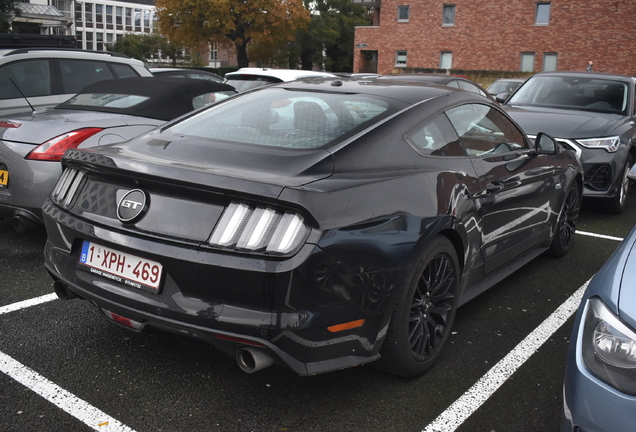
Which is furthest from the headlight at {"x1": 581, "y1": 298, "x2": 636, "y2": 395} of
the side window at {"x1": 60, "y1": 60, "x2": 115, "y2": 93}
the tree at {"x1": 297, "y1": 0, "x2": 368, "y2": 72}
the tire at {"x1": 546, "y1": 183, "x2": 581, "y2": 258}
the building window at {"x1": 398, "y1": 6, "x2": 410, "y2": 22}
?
the tree at {"x1": 297, "y1": 0, "x2": 368, "y2": 72}

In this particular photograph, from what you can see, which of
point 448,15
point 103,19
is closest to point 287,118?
point 448,15

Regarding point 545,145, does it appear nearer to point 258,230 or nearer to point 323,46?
point 258,230

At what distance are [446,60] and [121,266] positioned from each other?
147ft

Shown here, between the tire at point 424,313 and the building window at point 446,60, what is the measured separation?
143 ft

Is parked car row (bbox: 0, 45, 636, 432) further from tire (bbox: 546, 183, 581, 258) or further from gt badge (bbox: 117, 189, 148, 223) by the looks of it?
tire (bbox: 546, 183, 581, 258)

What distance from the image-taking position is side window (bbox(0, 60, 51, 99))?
641cm

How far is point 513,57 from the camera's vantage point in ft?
139

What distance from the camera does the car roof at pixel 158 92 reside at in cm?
561

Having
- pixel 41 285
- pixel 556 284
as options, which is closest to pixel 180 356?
pixel 41 285

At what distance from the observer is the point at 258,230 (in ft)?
8.09

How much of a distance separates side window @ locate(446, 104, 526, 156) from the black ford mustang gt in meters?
0.02

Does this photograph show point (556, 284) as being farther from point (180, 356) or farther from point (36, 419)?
point (36, 419)

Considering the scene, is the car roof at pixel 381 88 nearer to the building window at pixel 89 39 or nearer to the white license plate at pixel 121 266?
the white license plate at pixel 121 266

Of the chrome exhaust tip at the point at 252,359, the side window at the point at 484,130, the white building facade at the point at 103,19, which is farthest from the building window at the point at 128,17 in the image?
the chrome exhaust tip at the point at 252,359
